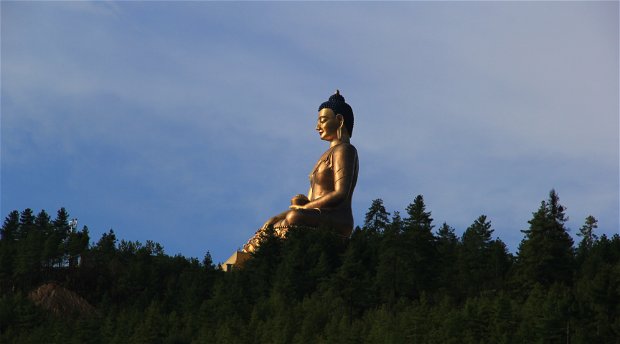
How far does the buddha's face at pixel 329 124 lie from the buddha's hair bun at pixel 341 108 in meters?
0.20

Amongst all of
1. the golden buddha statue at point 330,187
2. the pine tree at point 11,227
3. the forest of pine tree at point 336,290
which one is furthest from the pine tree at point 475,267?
the pine tree at point 11,227

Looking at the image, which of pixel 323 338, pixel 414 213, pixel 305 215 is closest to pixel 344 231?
pixel 305 215

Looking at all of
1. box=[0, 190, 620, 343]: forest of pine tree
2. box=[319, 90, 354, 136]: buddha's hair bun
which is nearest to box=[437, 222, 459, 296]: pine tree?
box=[0, 190, 620, 343]: forest of pine tree

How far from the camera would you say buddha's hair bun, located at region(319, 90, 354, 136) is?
195 ft

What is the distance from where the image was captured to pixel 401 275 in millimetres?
48906

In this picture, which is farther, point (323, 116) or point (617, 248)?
point (323, 116)

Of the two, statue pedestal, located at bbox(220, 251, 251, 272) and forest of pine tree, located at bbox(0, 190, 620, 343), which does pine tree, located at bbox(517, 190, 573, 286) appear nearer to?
forest of pine tree, located at bbox(0, 190, 620, 343)

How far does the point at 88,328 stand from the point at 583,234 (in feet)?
96.3

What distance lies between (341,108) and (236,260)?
7229mm

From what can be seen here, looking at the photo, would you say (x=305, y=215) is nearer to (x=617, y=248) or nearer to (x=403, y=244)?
(x=403, y=244)

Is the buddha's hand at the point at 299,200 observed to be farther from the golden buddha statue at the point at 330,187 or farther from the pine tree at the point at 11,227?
the pine tree at the point at 11,227

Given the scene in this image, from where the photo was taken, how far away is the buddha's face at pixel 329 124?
194ft

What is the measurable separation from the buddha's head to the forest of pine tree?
13.2ft

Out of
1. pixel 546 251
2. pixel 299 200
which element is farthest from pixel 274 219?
pixel 546 251
